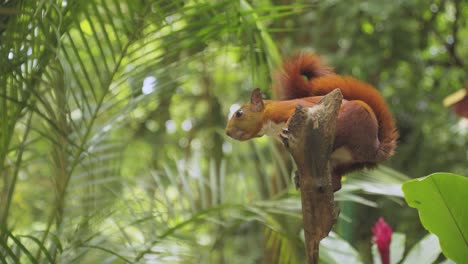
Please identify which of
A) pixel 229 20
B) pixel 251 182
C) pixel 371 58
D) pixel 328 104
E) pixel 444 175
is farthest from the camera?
pixel 371 58

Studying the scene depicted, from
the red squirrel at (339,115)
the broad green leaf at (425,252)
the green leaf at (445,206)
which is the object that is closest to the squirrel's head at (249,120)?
the red squirrel at (339,115)

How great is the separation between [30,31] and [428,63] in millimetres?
1586

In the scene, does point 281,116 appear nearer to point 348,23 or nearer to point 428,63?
point 348,23

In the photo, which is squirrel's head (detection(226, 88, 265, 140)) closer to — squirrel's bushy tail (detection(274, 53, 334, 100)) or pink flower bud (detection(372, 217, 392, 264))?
squirrel's bushy tail (detection(274, 53, 334, 100))

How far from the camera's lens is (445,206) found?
750 mm

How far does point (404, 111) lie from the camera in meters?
1.94

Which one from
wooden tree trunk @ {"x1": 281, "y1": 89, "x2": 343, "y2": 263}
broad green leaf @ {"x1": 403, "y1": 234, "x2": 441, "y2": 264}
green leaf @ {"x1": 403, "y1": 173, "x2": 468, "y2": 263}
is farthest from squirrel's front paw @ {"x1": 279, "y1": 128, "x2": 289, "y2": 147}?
broad green leaf @ {"x1": 403, "y1": 234, "x2": 441, "y2": 264}

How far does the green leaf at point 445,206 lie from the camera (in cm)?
73

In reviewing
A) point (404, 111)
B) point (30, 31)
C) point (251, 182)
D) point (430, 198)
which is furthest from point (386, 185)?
point (404, 111)

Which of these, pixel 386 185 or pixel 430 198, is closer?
pixel 430 198

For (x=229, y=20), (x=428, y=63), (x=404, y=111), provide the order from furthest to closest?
(x=428, y=63), (x=404, y=111), (x=229, y=20)

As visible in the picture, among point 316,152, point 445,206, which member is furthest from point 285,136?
point 445,206

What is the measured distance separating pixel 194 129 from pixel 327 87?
1.58m

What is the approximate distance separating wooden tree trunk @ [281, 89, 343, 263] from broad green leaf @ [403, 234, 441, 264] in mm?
452
